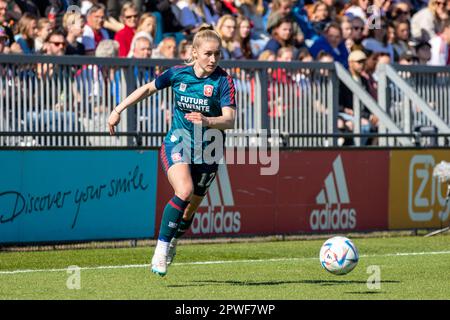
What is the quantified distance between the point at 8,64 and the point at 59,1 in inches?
139

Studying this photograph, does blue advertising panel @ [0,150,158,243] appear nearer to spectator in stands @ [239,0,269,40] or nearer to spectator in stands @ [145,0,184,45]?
spectator in stands @ [145,0,184,45]

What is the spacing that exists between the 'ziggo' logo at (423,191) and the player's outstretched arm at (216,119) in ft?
24.3

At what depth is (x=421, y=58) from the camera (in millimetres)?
22578

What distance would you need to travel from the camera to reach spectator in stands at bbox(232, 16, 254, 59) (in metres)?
19.8

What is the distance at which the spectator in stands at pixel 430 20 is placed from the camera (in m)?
24.8

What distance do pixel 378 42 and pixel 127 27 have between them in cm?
602

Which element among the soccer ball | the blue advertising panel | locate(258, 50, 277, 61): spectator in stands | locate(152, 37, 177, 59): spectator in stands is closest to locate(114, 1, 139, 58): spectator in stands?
locate(152, 37, 177, 59): spectator in stands

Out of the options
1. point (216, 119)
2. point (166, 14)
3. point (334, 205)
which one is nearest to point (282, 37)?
point (166, 14)

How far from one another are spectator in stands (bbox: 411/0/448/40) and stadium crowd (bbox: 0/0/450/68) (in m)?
0.02

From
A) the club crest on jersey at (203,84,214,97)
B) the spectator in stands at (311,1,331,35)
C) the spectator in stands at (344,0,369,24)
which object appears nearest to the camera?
the club crest on jersey at (203,84,214,97)

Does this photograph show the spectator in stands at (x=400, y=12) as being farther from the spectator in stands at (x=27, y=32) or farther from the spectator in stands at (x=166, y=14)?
the spectator in stands at (x=27, y=32)

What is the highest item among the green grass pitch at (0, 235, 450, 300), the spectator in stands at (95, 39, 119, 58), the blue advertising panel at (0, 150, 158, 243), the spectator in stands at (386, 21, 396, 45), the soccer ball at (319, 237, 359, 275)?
the spectator in stands at (386, 21, 396, 45)
